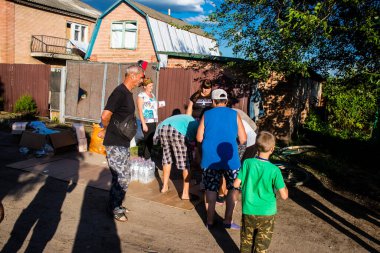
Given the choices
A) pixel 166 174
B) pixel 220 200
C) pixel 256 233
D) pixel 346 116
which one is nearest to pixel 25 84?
pixel 166 174

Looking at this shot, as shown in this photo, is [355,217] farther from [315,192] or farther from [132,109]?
[132,109]

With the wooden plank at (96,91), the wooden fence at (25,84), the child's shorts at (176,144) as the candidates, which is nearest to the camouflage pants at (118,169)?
the child's shorts at (176,144)

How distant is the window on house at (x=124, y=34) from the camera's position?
56.9 ft

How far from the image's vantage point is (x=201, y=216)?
448 cm

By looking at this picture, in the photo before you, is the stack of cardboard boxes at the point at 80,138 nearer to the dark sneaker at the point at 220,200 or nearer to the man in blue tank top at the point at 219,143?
the dark sneaker at the point at 220,200

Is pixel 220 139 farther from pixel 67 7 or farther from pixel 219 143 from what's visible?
pixel 67 7

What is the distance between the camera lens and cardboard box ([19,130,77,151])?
715 centimetres

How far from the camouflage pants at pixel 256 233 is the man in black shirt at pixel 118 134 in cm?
169

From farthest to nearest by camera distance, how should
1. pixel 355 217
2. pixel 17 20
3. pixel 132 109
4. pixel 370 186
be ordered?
pixel 17 20, pixel 370 186, pixel 355 217, pixel 132 109

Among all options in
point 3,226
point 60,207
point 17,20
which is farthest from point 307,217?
point 17,20

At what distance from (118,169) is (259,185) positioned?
185 centimetres

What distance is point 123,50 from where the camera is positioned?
693 inches

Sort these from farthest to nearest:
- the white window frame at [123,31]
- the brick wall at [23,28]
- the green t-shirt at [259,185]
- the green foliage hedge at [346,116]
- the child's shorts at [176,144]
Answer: the brick wall at [23,28] < the white window frame at [123,31] < the green foliage hedge at [346,116] < the child's shorts at [176,144] < the green t-shirt at [259,185]

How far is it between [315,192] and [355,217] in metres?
1.05
